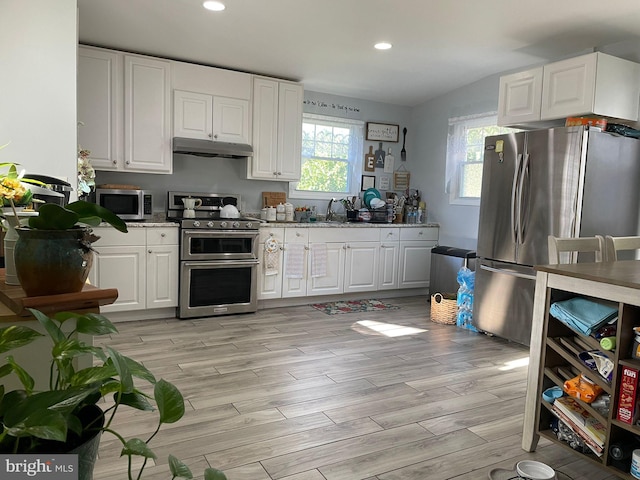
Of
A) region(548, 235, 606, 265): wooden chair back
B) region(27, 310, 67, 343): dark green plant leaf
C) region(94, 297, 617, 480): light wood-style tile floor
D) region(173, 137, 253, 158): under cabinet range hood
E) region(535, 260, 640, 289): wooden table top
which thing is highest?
region(173, 137, 253, 158): under cabinet range hood

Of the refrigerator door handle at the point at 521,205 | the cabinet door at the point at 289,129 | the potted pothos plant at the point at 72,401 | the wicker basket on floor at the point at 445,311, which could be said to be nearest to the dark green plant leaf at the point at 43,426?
the potted pothos plant at the point at 72,401

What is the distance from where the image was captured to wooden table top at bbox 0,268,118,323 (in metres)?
1.13

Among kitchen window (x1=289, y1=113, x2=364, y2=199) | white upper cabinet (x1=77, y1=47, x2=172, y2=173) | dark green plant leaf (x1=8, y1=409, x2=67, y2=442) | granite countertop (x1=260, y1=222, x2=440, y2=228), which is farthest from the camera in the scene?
kitchen window (x1=289, y1=113, x2=364, y2=199)

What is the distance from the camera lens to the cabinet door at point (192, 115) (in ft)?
14.4

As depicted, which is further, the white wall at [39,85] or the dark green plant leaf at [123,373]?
the white wall at [39,85]

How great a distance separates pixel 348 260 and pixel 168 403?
435 centimetres

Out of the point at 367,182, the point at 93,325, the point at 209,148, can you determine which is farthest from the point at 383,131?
the point at 93,325

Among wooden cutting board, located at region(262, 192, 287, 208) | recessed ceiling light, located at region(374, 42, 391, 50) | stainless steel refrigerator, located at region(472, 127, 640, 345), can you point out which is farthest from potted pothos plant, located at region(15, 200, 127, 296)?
wooden cutting board, located at region(262, 192, 287, 208)

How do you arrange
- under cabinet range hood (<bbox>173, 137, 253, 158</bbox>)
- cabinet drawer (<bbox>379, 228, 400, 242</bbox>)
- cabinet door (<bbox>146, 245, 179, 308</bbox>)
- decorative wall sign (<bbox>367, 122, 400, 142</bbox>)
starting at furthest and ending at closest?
decorative wall sign (<bbox>367, 122, 400, 142</bbox>)
cabinet drawer (<bbox>379, 228, 400, 242</bbox>)
under cabinet range hood (<bbox>173, 137, 253, 158</bbox>)
cabinet door (<bbox>146, 245, 179, 308</bbox>)

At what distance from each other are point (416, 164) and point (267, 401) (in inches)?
162

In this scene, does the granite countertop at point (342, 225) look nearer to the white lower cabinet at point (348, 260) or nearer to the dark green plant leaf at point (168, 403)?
the white lower cabinet at point (348, 260)

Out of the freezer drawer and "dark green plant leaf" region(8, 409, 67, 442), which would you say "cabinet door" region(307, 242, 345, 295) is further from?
"dark green plant leaf" region(8, 409, 67, 442)

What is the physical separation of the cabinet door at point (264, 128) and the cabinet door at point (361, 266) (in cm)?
120

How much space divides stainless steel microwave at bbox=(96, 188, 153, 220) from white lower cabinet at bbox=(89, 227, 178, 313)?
0.25 m
